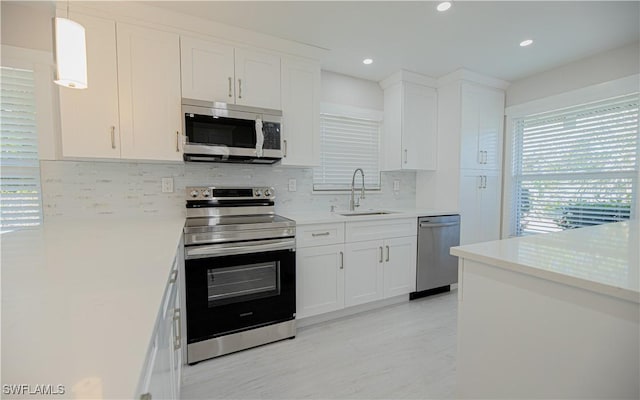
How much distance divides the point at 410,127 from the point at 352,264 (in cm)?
174

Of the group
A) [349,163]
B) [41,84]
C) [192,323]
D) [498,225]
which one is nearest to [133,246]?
[192,323]

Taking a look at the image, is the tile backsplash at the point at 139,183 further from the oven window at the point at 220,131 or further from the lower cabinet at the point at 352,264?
the lower cabinet at the point at 352,264

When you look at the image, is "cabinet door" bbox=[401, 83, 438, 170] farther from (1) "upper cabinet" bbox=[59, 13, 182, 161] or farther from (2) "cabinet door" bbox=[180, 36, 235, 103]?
(1) "upper cabinet" bbox=[59, 13, 182, 161]

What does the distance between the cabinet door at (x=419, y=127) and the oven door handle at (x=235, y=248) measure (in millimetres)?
1783

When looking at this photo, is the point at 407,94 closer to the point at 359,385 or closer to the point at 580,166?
the point at 580,166

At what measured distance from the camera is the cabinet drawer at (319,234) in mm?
2348

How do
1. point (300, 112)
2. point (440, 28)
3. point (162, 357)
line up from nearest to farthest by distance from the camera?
1. point (162, 357)
2. point (440, 28)
3. point (300, 112)

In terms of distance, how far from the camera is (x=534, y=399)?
97 cm

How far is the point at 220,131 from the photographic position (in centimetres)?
222

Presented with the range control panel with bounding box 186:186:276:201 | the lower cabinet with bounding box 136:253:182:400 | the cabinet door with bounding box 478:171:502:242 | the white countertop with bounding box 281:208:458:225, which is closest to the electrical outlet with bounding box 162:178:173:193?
the range control panel with bounding box 186:186:276:201

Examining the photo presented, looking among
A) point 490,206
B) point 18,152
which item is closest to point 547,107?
point 490,206

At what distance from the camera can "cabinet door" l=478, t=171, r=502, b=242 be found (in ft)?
11.1

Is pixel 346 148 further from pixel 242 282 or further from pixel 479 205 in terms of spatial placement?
pixel 242 282

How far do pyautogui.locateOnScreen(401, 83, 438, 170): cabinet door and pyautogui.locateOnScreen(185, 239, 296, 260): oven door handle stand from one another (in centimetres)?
178
